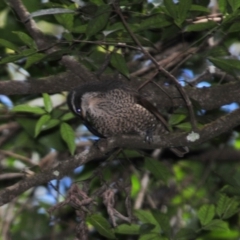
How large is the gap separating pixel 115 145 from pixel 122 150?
22 centimetres

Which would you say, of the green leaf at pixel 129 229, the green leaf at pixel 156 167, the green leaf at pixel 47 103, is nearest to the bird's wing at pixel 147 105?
the green leaf at pixel 156 167

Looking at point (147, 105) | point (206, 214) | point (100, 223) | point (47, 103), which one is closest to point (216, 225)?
point (206, 214)

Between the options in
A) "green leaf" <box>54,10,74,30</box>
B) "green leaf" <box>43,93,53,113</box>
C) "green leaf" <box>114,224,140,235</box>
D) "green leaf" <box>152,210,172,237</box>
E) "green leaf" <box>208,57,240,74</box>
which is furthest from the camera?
"green leaf" <box>43,93,53,113</box>

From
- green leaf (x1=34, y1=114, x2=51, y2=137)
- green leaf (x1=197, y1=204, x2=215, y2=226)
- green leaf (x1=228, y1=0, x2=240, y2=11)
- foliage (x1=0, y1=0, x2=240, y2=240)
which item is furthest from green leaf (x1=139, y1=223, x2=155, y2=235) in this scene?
green leaf (x1=228, y1=0, x2=240, y2=11)

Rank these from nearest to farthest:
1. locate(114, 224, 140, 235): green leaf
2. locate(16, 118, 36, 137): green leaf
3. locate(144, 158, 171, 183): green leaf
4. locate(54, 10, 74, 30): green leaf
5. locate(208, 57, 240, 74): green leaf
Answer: locate(208, 57, 240, 74): green leaf → locate(54, 10, 74, 30): green leaf → locate(114, 224, 140, 235): green leaf → locate(144, 158, 171, 183): green leaf → locate(16, 118, 36, 137): green leaf

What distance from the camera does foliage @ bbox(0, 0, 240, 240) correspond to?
129 inches

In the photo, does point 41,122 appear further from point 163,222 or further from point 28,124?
point 163,222

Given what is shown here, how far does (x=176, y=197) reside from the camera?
4914 millimetres

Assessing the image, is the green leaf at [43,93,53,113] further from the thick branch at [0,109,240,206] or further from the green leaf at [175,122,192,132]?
the green leaf at [175,122,192,132]

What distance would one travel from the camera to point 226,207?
3551 millimetres

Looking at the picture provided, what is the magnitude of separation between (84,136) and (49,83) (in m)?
1.08

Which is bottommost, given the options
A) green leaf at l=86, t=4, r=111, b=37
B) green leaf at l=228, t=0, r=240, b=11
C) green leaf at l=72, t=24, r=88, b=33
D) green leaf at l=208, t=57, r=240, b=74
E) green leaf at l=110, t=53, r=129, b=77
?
green leaf at l=110, t=53, r=129, b=77

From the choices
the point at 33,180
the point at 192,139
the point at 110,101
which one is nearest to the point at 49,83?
the point at 110,101

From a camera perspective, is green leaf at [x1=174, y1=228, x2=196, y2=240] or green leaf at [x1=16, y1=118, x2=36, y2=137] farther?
green leaf at [x1=16, y1=118, x2=36, y2=137]
